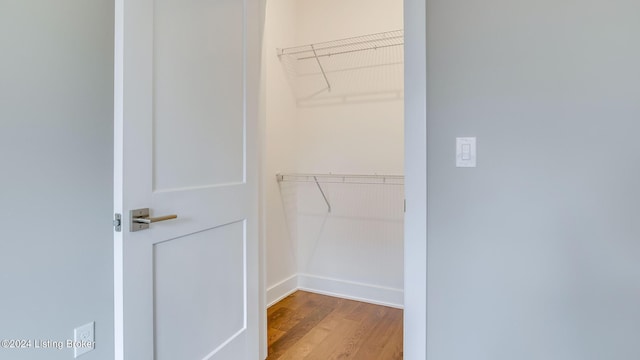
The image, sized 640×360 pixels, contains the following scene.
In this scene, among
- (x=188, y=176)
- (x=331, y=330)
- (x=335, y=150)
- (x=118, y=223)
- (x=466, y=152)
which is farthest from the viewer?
(x=335, y=150)

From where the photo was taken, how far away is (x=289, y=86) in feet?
10.1

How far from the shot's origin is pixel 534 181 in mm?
1243

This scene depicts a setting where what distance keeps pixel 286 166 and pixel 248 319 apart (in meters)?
1.48

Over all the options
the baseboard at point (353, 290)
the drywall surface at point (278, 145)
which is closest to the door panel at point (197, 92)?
the drywall surface at point (278, 145)

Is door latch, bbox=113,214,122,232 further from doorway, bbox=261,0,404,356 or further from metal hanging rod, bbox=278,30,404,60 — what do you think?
metal hanging rod, bbox=278,30,404,60

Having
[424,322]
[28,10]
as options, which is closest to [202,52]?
[28,10]

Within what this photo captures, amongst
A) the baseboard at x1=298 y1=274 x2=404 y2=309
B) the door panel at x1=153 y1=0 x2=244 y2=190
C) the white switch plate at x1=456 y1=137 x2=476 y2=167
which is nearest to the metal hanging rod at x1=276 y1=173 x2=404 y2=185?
the baseboard at x1=298 y1=274 x2=404 y2=309

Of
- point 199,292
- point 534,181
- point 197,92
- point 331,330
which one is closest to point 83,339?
point 199,292

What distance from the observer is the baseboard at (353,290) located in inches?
111

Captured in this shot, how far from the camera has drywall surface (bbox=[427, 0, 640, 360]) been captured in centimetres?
115

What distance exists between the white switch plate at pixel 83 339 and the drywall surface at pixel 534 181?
1313 mm

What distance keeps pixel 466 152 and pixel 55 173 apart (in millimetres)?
1488

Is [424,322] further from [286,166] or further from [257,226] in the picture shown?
[286,166]

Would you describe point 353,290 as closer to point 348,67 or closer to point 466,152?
point 348,67
